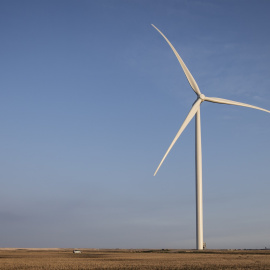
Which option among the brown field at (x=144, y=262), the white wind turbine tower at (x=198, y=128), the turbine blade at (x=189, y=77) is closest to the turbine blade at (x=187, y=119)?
the white wind turbine tower at (x=198, y=128)

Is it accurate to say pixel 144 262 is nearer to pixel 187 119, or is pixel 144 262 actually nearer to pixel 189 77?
pixel 187 119

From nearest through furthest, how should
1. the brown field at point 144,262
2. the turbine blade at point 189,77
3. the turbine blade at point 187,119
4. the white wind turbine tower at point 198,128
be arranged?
the brown field at point 144,262, the turbine blade at point 187,119, the white wind turbine tower at point 198,128, the turbine blade at point 189,77

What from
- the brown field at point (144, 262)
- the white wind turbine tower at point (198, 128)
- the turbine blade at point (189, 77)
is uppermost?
the turbine blade at point (189, 77)

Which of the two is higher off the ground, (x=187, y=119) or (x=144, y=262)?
(x=187, y=119)

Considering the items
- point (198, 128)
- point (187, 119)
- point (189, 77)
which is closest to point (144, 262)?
point (187, 119)

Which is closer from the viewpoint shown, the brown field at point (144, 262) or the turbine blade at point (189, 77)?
the brown field at point (144, 262)

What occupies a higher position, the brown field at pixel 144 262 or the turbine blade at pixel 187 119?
the turbine blade at pixel 187 119

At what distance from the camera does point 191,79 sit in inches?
3095

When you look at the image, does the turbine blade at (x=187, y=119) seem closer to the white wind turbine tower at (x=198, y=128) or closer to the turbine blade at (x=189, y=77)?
the white wind turbine tower at (x=198, y=128)

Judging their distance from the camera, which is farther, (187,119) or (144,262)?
(187,119)

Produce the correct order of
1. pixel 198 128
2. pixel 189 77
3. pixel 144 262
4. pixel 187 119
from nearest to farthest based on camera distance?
pixel 144 262 → pixel 187 119 → pixel 198 128 → pixel 189 77

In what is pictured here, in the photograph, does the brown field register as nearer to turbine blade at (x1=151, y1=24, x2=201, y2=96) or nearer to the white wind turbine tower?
the white wind turbine tower

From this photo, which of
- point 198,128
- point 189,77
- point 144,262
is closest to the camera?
point 144,262

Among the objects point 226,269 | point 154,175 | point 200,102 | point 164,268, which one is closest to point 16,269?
point 164,268
